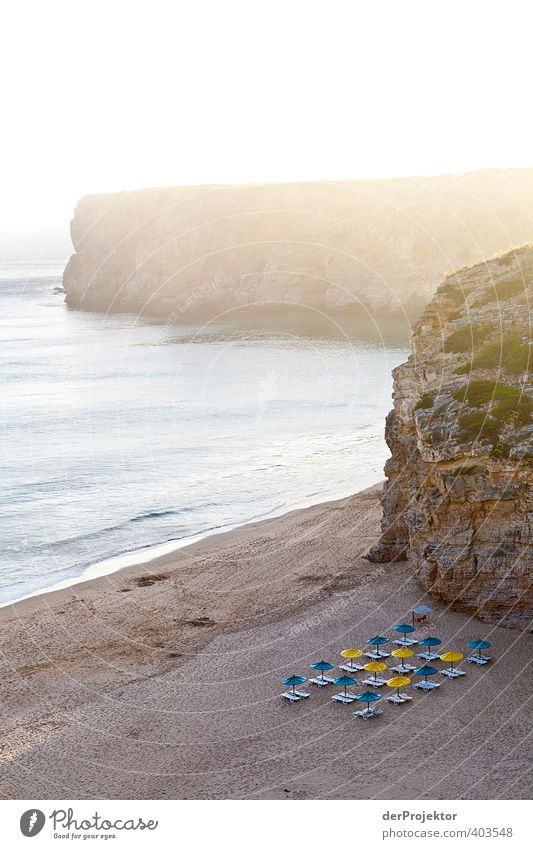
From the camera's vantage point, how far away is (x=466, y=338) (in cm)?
3856

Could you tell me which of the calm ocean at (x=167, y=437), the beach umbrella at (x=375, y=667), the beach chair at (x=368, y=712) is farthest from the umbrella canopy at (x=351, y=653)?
the calm ocean at (x=167, y=437)

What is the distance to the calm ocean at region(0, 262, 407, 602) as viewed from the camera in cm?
5275

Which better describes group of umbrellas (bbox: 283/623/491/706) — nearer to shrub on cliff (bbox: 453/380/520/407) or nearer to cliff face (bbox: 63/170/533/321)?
shrub on cliff (bbox: 453/380/520/407)

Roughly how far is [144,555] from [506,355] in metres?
20.3

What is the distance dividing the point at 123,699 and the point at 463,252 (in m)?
128

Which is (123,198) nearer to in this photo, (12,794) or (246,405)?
(246,405)

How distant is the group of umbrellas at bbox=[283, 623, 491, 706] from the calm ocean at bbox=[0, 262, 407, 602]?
16.8 metres

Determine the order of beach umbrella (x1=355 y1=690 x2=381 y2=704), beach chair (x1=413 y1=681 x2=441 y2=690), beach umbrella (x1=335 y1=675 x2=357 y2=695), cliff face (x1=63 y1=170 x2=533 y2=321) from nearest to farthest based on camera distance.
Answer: beach umbrella (x1=355 y1=690 x2=381 y2=704) < beach chair (x1=413 y1=681 x2=441 y2=690) < beach umbrella (x1=335 y1=675 x2=357 y2=695) < cliff face (x1=63 y1=170 x2=533 y2=321)

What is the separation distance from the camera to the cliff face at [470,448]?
3338cm

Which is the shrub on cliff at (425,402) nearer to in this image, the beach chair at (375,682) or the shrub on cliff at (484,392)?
Result: the shrub on cliff at (484,392)

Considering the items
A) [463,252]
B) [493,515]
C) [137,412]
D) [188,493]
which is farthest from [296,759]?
[463,252]

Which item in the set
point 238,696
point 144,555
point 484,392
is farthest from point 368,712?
point 144,555

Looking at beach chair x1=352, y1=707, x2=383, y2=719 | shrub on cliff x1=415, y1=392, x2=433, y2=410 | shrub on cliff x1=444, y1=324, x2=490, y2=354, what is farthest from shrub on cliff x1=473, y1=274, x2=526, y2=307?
beach chair x1=352, y1=707, x2=383, y2=719

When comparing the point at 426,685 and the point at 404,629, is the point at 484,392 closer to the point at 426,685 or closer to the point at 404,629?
the point at 404,629
